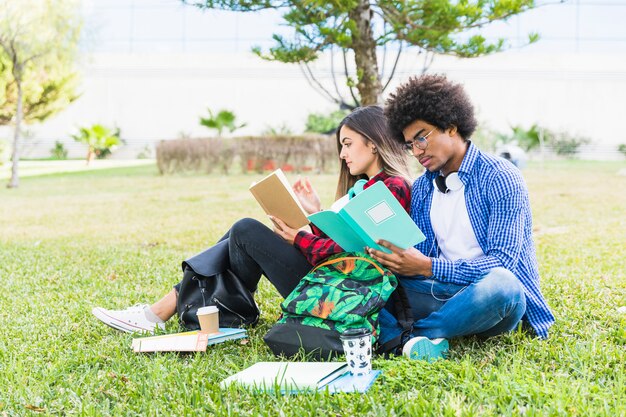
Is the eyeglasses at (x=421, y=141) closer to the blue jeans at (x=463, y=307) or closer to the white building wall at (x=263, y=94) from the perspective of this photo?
the blue jeans at (x=463, y=307)

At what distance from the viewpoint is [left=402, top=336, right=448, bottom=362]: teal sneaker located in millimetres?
2689

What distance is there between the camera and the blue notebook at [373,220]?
2.51m

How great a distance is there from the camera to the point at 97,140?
22.7m

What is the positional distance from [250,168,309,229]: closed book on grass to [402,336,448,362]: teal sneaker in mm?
732

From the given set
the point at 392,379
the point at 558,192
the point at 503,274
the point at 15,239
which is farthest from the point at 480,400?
the point at 558,192

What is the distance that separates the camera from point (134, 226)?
8.28 metres

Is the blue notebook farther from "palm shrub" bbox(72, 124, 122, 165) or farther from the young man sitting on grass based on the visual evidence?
"palm shrub" bbox(72, 124, 122, 165)

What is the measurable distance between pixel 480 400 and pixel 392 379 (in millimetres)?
320

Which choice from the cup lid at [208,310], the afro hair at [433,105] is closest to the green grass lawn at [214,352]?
the cup lid at [208,310]

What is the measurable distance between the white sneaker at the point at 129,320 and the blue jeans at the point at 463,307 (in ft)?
4.01

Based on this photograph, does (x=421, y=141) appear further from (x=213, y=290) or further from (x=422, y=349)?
(x=213, y=290)

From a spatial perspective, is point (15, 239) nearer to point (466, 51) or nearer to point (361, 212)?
point (466, 51)

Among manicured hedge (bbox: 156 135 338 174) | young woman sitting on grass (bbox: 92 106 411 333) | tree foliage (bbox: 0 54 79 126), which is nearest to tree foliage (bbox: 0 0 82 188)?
tree foliage (bbox: 0 54 79 126)

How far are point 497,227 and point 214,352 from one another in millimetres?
1338
